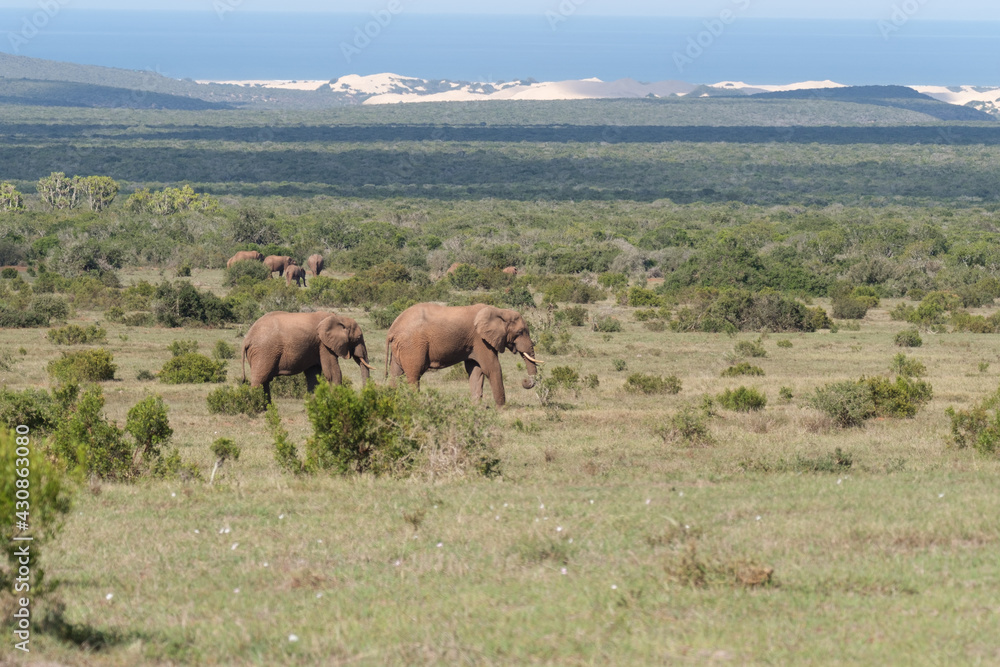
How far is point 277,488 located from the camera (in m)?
10.8

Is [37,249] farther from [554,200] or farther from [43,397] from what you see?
[554,200]

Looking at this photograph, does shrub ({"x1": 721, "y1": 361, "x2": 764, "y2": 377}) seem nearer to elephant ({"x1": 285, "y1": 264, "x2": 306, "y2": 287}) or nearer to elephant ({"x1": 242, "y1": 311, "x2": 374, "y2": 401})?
elephant ({"x1": 242, "y1": 311, "x2": 374, "y2": 401})

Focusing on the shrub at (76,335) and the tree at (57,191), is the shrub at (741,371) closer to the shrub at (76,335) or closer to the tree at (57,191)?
the shrub at (76,335)

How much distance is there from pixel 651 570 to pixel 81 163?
108 metres

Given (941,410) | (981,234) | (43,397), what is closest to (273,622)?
(43,397)

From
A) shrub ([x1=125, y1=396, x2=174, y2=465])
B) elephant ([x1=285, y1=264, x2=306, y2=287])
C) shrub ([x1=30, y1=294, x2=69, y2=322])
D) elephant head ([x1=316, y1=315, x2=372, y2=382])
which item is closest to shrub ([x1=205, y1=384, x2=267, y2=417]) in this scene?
elephant head ([x1=316, y1=315, x2=372, y2=382])

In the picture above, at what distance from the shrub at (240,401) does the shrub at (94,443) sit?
5351mm

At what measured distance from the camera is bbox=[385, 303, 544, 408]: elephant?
17094mm

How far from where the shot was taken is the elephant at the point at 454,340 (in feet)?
56.1

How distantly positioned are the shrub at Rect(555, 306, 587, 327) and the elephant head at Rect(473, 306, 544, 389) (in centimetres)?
1348

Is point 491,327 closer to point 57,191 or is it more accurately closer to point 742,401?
point 742,401

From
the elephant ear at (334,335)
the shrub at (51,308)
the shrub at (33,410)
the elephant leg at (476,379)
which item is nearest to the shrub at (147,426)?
the shrub at (33,410)

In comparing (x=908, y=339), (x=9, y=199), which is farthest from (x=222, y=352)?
(x=9, y=199)

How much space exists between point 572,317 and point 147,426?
66.3 feet
